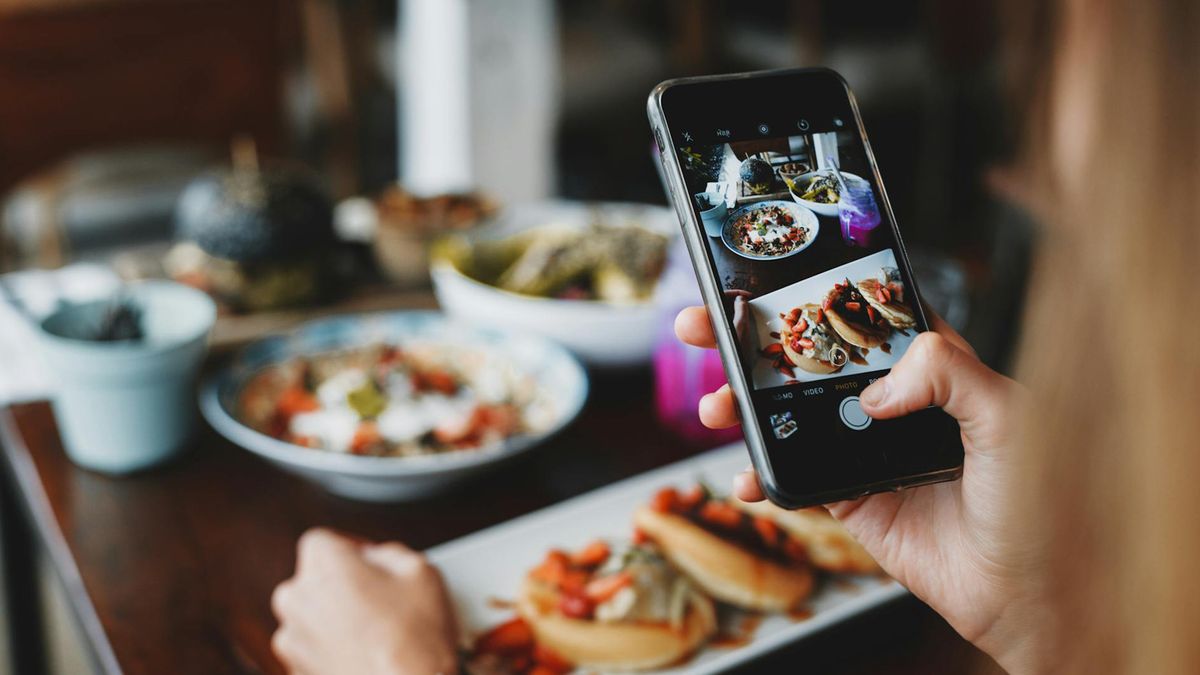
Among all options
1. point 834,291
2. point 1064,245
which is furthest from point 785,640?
point 1064,245

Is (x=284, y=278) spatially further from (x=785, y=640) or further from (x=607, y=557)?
(x=785, y=640)

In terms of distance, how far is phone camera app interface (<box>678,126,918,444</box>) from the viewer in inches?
22.9

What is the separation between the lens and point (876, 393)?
55 cm

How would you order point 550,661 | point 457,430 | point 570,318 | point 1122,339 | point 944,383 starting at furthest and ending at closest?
point 570,318, point 457,430, point 550,661, point 944,383, point 1122,339

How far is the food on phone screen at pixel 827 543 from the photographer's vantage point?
0.77 meters

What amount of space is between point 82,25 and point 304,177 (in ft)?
5.39

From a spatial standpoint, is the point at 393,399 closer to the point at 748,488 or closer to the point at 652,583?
the point at 652,583

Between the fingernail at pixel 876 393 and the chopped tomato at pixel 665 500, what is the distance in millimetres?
283

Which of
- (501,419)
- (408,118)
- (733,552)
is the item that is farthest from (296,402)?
(408,118)

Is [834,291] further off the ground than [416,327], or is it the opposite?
[834,291]

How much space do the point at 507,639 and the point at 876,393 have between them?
320 millimetres

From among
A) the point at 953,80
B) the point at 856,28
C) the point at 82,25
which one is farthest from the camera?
the point at 856,28

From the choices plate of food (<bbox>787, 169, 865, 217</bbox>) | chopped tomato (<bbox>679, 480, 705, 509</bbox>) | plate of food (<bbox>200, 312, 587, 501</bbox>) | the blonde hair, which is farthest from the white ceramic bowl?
the blonde hair

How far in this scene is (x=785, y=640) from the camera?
70 cm
